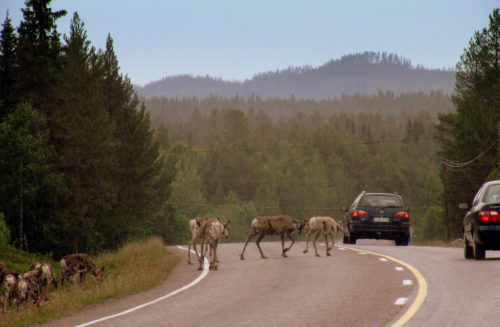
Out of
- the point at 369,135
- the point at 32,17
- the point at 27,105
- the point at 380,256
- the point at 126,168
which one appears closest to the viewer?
the point at 380,256

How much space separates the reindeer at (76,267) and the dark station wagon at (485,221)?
28.8ft

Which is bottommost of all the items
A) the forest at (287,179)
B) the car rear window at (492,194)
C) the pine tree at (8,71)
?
the forest at (287,179)

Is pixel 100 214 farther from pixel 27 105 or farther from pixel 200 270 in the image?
pixel 200 270

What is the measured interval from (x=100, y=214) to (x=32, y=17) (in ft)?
40.6

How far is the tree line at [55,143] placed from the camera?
38531 mm

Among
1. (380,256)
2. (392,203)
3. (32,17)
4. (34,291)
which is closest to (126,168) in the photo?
(32,17)

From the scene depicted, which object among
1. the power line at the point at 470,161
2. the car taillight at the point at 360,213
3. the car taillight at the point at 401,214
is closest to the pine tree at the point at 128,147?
the power line at the point at 470,161

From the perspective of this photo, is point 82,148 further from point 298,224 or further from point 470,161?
point 470,161

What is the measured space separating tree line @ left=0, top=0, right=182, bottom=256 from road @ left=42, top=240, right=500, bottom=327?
72.3 ft

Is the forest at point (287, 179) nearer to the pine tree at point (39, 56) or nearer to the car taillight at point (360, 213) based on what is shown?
the pine tree at point (39, 56)

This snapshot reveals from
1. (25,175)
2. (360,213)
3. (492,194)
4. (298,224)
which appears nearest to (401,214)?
(360,213)

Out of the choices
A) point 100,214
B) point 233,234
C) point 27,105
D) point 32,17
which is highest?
point 32,17

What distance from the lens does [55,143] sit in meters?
43.9

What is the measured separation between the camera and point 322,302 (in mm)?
11570
